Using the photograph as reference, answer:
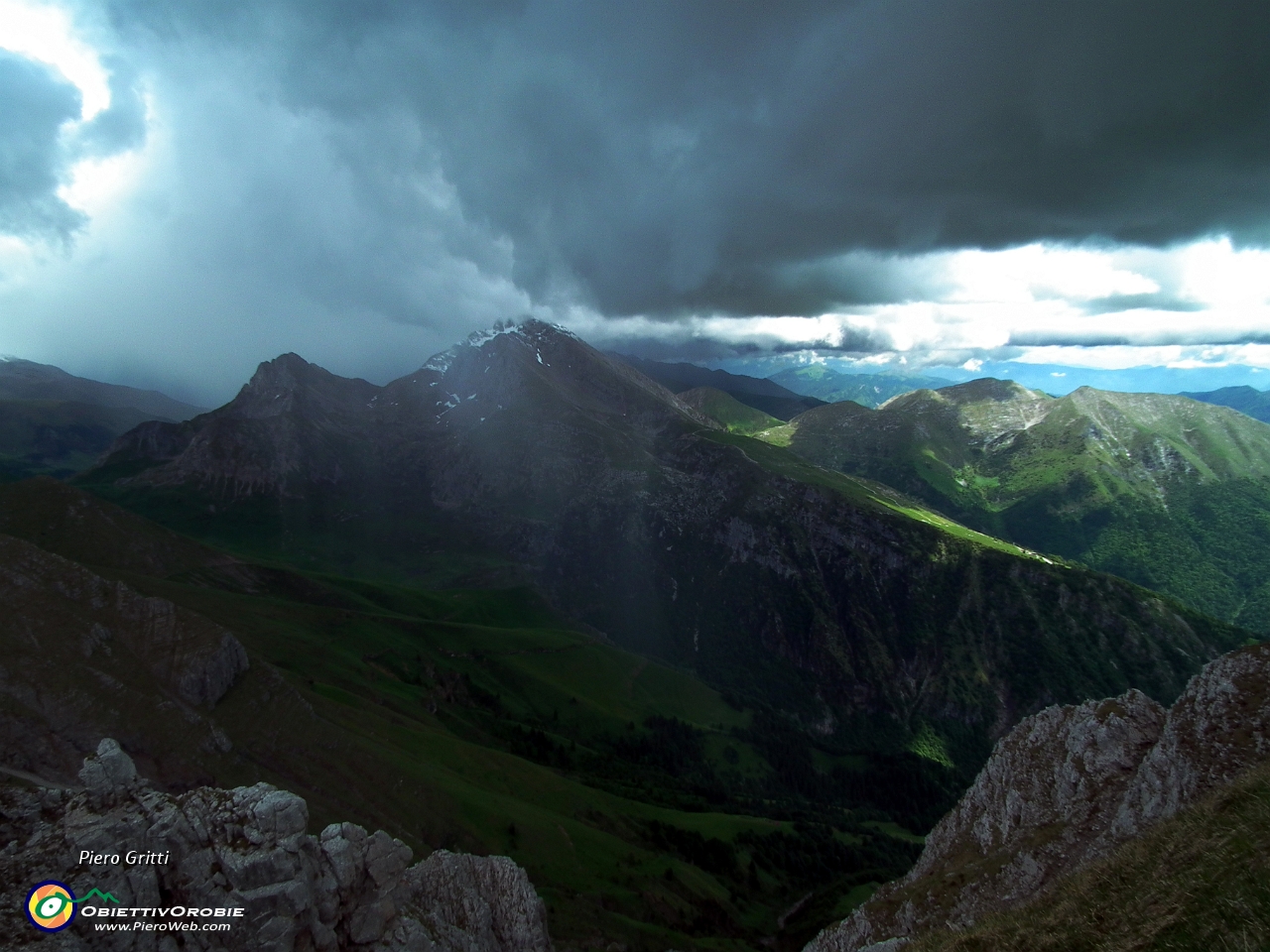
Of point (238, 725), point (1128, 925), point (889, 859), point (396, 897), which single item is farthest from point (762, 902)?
point (1128, 925)

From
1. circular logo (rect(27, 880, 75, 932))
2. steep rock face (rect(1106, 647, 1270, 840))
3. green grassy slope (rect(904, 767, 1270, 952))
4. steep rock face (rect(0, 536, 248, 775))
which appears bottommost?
steep rock face (rect(0, 536, 248, 775))

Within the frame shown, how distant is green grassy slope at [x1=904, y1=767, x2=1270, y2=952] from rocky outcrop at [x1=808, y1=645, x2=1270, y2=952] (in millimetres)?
19849

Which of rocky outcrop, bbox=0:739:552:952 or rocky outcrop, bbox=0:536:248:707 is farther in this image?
rocky outcrop, bbox=0:536:248:707

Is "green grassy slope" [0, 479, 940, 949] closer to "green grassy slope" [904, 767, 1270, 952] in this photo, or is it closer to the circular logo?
the circular logo

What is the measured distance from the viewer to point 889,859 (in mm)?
199875

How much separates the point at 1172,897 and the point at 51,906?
4626 cm

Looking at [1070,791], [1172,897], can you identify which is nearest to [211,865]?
[1172,897]

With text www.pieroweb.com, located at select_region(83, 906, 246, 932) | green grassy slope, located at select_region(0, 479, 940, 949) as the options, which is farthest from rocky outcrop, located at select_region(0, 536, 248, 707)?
text www.pieroweb.com, located at select_region(83, 906, 246, 932)

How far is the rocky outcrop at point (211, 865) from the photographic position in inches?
1270

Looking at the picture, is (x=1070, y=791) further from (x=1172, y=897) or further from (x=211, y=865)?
(x=211, y=865)

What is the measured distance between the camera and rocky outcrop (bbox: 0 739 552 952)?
32250 mm

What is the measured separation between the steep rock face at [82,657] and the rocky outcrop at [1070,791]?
9956cm

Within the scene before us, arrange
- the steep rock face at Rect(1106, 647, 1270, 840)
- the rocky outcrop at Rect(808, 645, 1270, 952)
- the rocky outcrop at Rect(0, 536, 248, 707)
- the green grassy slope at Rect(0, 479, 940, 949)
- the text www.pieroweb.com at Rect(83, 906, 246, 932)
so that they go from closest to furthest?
the text www.pieroweb.com at Rect(83, 906, 246, 932) < the steep rock face at Rect(1106, 647, 1270, 840) < the rocky outcrop at Rect(808, 645, 1270, 952) < the rocky outcrop at Rect(0, 536, 248, 707) < the green grassy slope at Rect(0, 479, 940, 949)

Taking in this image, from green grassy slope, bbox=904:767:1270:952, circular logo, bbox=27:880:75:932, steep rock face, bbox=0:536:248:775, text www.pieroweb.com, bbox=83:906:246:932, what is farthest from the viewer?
steep rock face, bbox=0:536:248:775
